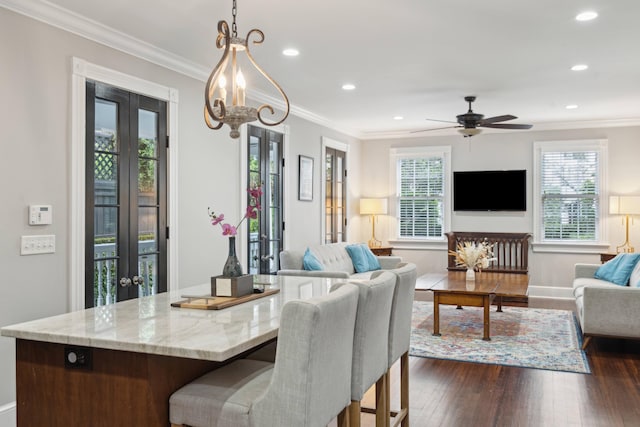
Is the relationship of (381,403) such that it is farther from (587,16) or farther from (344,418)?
(587,16)

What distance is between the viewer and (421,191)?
888 cm

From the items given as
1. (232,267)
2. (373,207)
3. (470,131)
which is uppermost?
(470,131)

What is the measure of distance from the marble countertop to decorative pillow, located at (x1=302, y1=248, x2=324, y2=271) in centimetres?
324

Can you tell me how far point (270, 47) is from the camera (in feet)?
14.2

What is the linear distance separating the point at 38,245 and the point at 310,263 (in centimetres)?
300

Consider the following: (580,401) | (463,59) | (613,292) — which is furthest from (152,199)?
(613,292)

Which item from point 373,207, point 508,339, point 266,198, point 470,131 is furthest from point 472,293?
point 373,207

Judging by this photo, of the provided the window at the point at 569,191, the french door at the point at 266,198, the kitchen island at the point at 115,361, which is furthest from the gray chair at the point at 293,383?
the window at the point at 569,191

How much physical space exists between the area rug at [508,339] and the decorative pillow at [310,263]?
1.24m

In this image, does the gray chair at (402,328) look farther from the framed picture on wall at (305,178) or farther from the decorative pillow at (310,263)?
the framed picture on wall at (305,178)

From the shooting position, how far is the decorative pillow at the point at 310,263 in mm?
5818

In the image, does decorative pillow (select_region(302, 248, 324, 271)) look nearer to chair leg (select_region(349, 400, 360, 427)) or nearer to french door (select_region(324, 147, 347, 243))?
french door (select_region(324, 147, 347, 243))

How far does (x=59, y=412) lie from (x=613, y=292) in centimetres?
Result: 450

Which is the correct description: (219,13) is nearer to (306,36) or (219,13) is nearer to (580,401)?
(306,36)
